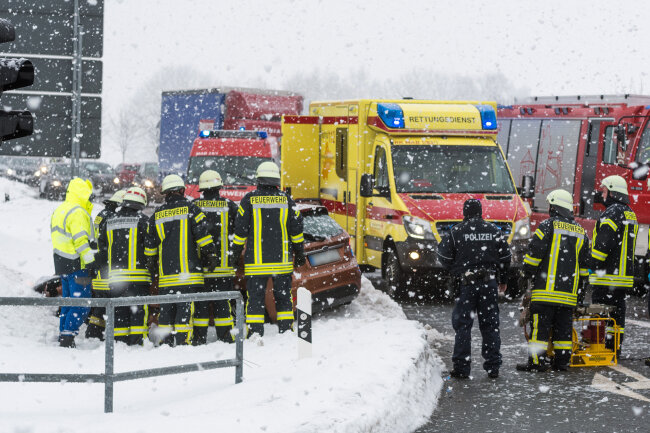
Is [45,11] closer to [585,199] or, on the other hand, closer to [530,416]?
[530,416]

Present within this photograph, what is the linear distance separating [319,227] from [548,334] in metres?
3.13

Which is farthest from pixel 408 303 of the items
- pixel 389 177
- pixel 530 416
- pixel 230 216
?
pixel 530 416

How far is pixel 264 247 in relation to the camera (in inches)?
380

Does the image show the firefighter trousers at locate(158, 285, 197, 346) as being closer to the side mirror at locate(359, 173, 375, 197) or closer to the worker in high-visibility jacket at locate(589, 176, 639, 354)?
the worker in high-visibility jacket at locate(589, 176, 639, 354)

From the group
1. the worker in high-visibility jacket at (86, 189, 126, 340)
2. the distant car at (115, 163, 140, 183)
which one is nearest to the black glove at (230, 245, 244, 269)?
the worker in high-visibility jacket at (86, 189, 126, 340)

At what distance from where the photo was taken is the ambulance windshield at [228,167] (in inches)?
680

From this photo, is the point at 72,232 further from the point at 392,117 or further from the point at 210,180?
the point at 392,117

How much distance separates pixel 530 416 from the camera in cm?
742

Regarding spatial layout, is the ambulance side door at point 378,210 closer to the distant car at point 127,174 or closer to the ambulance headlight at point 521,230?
the ambulance headlight at point 521,230

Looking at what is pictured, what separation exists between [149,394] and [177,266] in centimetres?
214

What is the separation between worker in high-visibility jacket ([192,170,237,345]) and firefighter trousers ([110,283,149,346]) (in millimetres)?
527

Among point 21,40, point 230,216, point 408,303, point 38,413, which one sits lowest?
point 408,303

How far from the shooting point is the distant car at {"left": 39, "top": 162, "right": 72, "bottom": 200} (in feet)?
121

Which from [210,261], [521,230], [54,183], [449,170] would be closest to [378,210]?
[449,170]
